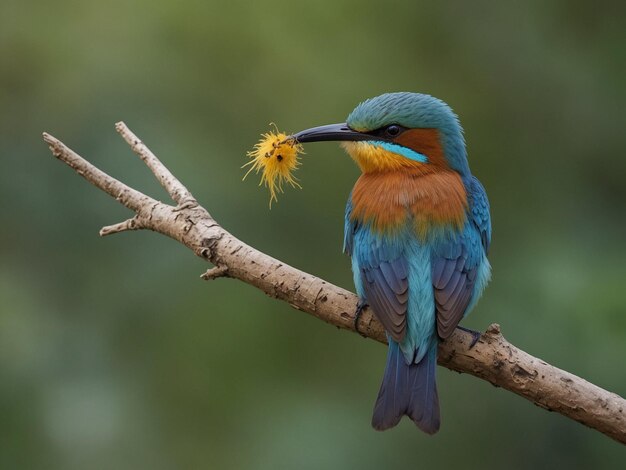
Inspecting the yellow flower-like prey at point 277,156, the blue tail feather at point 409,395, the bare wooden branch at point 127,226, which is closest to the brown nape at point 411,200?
the yellow flower-like prey at point 277,156

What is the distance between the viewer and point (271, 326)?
6.06 m

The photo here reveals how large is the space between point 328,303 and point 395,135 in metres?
0.96

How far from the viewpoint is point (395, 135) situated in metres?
4.78

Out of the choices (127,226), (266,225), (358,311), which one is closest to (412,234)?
(358,311)

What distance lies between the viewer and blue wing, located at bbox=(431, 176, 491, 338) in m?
4.22

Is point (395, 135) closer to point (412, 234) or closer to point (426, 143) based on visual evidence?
point (426, 143)

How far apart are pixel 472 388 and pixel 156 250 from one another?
1887 millimetres

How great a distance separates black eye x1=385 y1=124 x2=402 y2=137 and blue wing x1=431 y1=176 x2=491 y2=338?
0.42 meters

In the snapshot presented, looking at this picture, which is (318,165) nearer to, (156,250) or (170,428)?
(156,250)

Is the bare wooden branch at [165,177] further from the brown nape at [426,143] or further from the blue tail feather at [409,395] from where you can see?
the blue tail feather at [409,395]

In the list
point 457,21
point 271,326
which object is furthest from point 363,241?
point 457,21

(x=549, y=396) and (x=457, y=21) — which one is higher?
(x=457, y=21)

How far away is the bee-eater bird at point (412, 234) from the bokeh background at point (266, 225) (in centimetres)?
131

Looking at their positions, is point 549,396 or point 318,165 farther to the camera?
point 318,165
